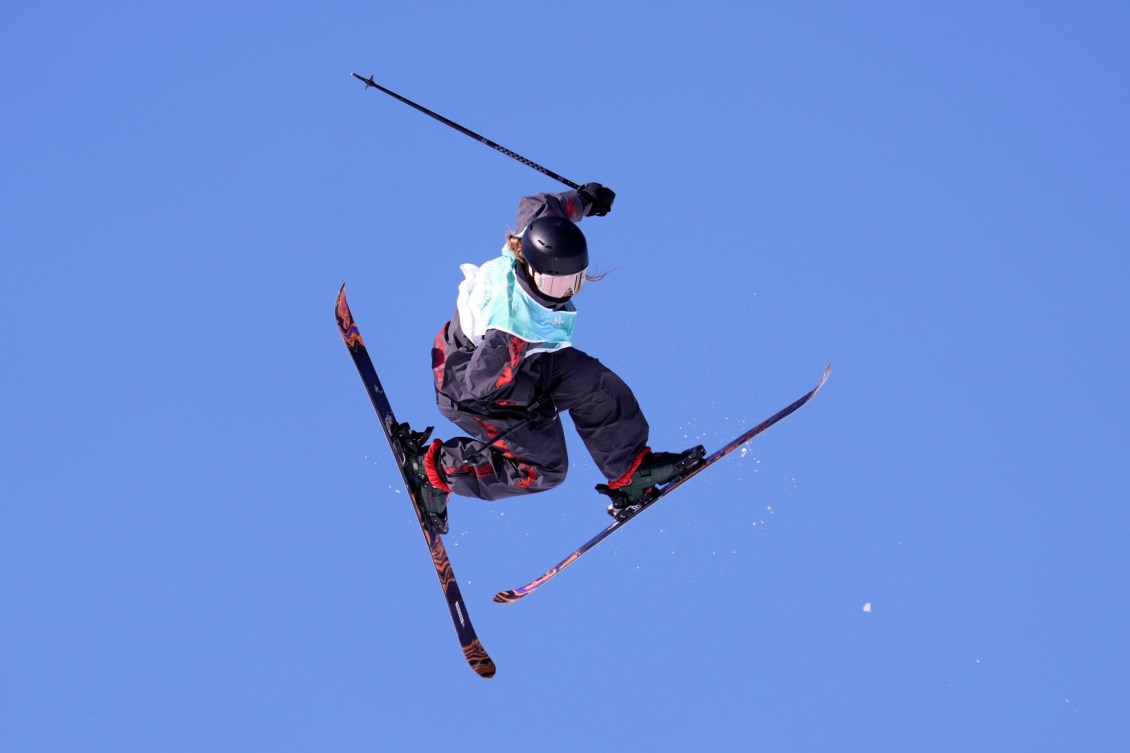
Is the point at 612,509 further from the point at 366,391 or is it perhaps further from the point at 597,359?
the point at 366,391

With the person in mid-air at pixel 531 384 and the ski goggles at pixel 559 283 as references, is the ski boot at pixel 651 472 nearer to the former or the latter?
the person in mid-air at pixel 531 384

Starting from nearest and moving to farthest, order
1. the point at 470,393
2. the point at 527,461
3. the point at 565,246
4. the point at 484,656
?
the point at 565,246 → the point at 470,393 → the point at 527,461 → the point at 484,656

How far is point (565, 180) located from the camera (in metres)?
6.09

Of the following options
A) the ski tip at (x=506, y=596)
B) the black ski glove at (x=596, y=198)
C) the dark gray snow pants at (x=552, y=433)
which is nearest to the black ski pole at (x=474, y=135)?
the black ski glove at (x=596, y=198)

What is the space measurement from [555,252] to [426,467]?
4.98 ft

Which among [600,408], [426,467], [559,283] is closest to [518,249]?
[559,283]

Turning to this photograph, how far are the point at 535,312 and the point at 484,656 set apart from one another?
1.95 metres

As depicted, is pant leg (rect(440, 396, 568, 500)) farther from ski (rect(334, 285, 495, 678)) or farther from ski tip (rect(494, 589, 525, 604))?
ski tip (rect(494, 589, 525, 604))

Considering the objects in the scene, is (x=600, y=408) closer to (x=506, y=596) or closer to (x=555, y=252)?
(x=555, y=252)

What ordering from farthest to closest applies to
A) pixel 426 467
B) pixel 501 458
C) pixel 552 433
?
pixel 426 467, pixel 501 458, pixel 552 433

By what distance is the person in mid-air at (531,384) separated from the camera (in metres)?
5.54

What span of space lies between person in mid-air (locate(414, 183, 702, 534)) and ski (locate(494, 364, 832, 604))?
0.06m

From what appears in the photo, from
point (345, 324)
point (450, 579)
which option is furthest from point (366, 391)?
point (450, 579)

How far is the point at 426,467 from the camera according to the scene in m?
6.48
